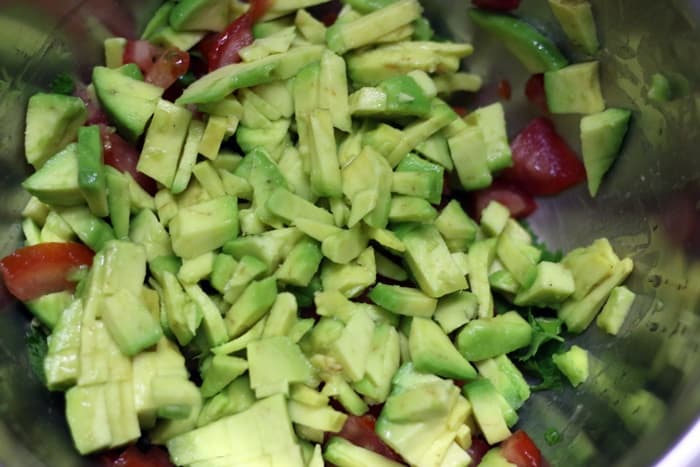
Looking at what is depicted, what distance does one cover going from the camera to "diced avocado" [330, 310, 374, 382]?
1.42m

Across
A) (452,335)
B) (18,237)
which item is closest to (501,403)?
(452,335)

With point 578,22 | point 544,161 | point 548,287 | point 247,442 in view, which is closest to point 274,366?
point 247,442

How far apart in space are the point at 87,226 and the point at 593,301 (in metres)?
1.03

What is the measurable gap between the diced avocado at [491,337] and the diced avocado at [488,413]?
0.25 feet

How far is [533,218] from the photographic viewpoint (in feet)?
6.15

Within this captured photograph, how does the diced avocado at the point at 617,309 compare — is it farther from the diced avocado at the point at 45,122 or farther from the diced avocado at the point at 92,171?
the diced avocado at the point at 45,122

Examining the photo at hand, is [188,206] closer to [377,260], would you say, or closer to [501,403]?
[377,260]

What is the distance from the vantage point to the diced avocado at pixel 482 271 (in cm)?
160

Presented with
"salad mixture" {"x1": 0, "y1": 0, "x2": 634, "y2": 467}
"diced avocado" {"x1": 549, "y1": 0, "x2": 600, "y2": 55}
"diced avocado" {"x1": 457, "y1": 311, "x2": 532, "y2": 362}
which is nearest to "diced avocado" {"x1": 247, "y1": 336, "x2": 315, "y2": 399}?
"salad mixture" {"x1": 0, "y1": 0, "x2": 634, "y2": 467}

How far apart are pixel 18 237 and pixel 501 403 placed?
3.31ft

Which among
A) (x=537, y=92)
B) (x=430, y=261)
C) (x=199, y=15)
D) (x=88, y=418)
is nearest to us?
(x=88, y=418)

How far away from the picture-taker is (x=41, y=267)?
1430mm

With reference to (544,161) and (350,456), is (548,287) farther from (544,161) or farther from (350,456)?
(350,456)

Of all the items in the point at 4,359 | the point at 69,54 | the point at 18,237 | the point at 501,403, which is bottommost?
the point at 501,403
